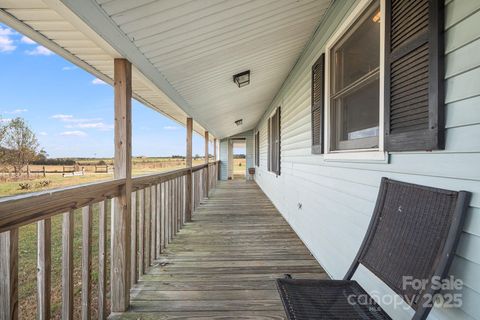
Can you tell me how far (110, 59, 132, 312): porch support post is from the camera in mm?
2053

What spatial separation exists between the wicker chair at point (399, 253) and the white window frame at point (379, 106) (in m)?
0.26

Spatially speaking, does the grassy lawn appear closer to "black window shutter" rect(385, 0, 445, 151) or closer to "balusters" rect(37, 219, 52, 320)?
"balusters" rect(37, 219, 52, 320)

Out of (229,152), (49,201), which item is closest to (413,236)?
(49,201)

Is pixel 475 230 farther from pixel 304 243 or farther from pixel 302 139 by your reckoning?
→ pixel 302 139

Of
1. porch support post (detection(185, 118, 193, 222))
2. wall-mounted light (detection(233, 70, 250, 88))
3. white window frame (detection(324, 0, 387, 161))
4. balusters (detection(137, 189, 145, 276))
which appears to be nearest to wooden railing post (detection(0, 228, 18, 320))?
balusters (detection(137, 189, 145, 276))

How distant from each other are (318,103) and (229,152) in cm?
1179

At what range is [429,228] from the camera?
46.5 inches

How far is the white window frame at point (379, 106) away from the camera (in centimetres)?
168

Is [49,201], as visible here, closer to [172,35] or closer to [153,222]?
[172,35]

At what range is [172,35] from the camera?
205 centimetres

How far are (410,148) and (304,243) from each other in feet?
7.79

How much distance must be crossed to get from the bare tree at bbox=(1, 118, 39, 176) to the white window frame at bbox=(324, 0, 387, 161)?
2.01m

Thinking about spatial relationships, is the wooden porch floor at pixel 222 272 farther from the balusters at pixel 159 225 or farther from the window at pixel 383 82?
the window at pixel 383 82

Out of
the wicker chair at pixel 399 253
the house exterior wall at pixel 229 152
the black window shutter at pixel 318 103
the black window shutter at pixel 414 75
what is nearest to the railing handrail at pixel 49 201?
the wicker chair at pixel 399 253
